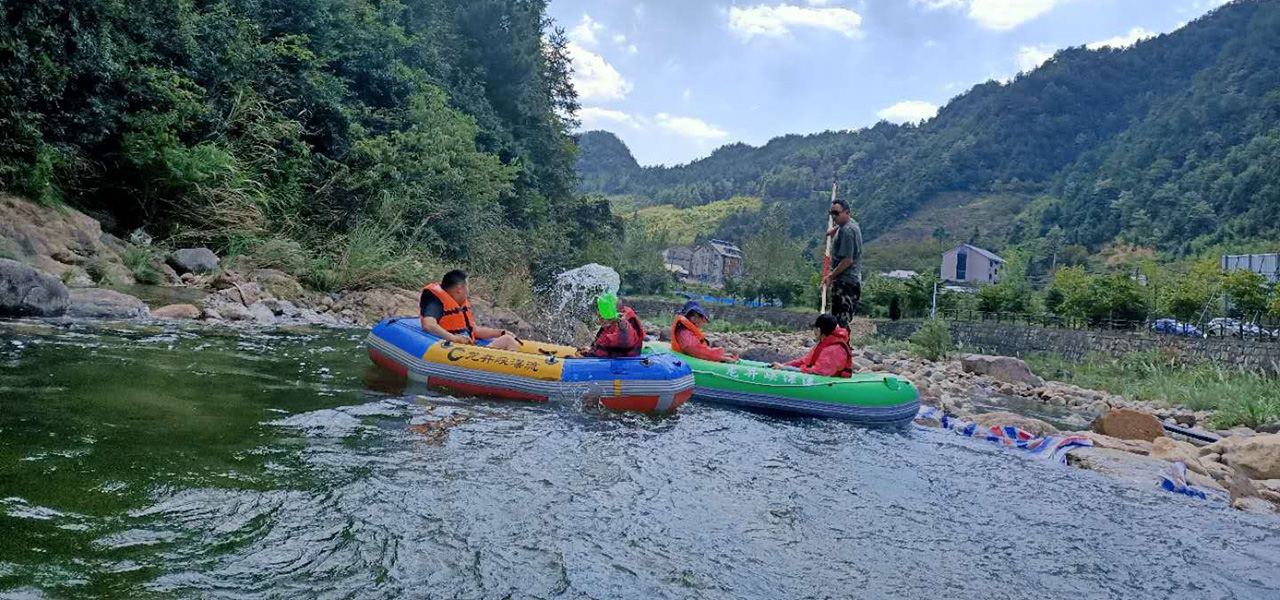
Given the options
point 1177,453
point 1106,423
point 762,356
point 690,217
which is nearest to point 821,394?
point 1177,453

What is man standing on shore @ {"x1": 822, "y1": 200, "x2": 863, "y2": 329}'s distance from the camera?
9.30 meters

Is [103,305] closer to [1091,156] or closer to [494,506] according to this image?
[494,506]

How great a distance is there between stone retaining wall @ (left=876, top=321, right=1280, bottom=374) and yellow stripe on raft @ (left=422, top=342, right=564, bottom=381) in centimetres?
1495

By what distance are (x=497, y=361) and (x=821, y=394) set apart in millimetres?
3374

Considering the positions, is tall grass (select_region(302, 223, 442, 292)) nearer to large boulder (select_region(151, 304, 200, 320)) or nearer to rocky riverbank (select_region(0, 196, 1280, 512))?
rocky riverbank (select_region(0, 196, 1280, 512))

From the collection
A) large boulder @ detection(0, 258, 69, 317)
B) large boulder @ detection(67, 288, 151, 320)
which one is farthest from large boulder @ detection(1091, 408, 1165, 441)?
large boulder @ detection(0, 258, 69, 317)

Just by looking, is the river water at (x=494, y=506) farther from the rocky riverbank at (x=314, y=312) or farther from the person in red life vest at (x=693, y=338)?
the person in red life vest at (x=693, y=338)

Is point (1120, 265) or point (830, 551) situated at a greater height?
point (1120, 265)

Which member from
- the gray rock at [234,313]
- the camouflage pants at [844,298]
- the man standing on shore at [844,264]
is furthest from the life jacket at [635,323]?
the gray rock at [234,313]

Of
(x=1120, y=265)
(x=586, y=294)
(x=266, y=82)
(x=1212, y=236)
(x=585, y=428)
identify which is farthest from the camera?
(x=1120, y=265)

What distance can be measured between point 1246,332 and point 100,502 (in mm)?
23715

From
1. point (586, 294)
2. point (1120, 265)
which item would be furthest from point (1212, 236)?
point (586, 294)

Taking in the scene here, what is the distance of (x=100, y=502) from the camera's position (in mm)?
3465

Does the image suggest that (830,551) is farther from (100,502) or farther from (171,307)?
(171,307)
